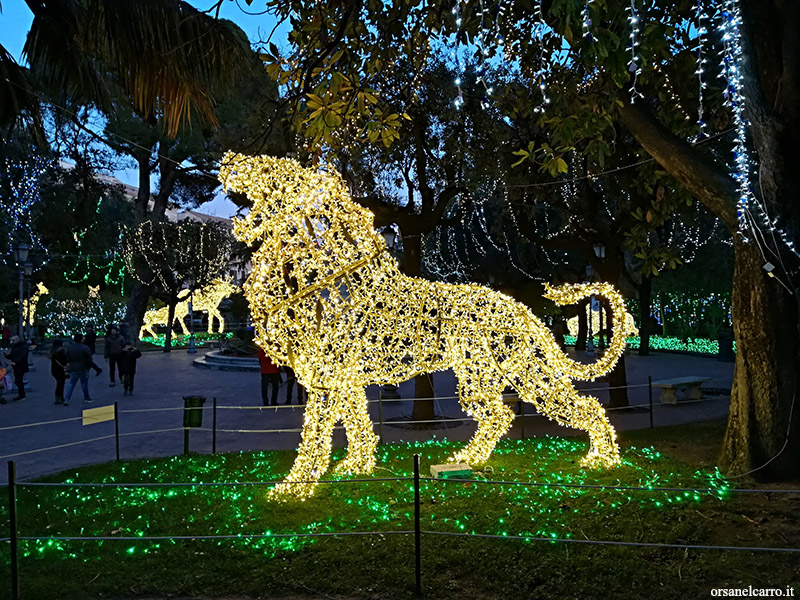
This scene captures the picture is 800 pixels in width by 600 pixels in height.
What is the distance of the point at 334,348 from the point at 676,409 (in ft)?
24.5

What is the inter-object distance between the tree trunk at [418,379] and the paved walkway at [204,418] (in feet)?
1.26

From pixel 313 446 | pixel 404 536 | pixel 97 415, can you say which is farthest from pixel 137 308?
pixel 404 536

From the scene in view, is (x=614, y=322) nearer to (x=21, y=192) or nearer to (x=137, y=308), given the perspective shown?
(x=21, y=192)

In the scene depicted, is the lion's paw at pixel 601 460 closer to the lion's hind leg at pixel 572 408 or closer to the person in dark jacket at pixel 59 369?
the lion's hind leg at pixel 572 408

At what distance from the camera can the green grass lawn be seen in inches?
142

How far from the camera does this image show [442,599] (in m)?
3.45

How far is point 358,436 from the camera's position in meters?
5.32

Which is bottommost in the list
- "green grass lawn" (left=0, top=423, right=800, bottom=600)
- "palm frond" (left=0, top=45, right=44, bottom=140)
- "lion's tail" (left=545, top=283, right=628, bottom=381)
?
"green grass lawn" (left=0, top=423, right=800, bottom=600)

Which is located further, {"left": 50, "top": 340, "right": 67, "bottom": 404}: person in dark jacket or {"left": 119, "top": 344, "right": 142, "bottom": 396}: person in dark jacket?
{"left": 119, "top": 344, "right": 142, "bottom": 396}: person in dark jacket

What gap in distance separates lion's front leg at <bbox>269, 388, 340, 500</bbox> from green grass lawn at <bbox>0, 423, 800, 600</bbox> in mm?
133

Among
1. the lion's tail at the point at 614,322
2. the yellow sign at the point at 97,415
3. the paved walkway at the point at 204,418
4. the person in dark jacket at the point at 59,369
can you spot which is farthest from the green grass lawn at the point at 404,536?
the person in dark jacket at the point at 59,369

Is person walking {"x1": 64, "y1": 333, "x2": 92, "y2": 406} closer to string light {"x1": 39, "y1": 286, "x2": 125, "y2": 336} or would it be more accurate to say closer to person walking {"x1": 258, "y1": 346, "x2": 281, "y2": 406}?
person walking {"x1": 258, "y1": 346, "x2": 281, "y2": 406}

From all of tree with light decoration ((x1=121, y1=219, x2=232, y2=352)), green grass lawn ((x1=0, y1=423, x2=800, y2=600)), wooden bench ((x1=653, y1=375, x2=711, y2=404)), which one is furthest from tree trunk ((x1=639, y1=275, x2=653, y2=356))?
tree with light decoration ((x1=121, y1=219, x2=232, y2=352))

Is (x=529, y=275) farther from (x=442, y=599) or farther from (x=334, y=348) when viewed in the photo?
(x=442, y=599)
